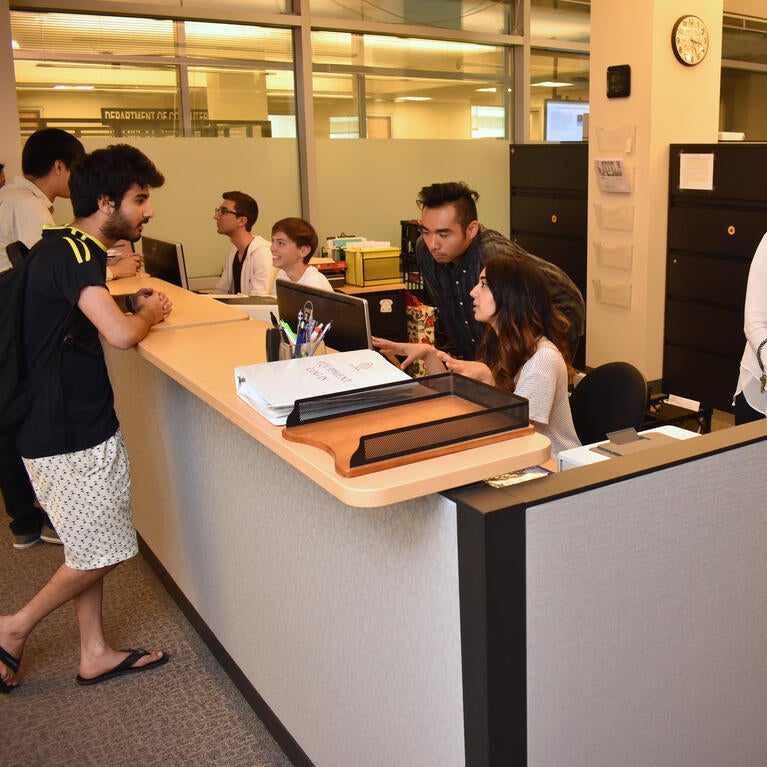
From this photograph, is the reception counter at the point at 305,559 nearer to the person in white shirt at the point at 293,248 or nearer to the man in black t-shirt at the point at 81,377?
the man in black t-shirt at the point at 81,377

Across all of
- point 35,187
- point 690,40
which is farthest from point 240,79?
point 690,40

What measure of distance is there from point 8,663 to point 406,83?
4.65 metres

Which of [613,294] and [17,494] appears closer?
[17,494]

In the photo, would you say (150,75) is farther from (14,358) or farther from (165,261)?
(14,358)

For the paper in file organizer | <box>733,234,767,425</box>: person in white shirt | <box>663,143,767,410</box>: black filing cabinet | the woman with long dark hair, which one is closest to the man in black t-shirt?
the paper in file organizer

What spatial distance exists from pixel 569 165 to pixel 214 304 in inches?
134

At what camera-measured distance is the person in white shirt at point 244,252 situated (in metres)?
4.36

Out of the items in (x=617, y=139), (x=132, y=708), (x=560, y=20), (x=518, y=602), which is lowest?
→ (x=132, y=708)

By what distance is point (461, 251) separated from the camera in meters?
3.13

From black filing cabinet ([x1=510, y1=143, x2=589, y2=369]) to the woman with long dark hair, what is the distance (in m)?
3.40

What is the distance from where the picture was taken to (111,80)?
500 centimetres

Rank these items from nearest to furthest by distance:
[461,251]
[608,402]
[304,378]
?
1. [304,378]
2. [608,402]
3. [461,251]

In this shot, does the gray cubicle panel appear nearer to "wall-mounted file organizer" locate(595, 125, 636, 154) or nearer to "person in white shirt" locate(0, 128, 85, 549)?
"person in white shirt" locate(0, 128, 85, 549)

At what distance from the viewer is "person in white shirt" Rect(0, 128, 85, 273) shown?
3.51 meters
